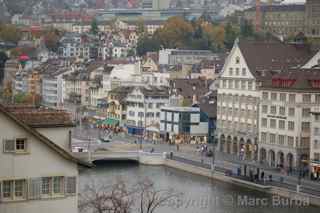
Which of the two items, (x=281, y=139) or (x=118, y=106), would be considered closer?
(x=281, y=139)

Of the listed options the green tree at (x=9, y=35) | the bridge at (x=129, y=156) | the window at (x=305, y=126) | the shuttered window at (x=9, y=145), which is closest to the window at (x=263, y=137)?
the window at (x=305, y=126)

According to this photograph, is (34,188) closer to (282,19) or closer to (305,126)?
(305,126)

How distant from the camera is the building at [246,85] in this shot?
182 feet

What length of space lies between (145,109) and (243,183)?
2443 cm

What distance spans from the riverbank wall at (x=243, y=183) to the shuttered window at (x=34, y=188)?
28.6 m

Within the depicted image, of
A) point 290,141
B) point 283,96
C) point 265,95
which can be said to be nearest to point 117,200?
point 290,141

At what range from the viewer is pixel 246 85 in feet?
185

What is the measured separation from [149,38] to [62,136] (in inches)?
4289

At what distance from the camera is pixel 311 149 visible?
4828cm

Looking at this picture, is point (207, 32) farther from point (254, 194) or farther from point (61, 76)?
point (254, 194)

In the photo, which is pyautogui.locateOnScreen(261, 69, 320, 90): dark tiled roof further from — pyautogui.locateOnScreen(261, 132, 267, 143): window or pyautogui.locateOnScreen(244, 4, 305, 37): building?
pyautogui.locateOnScreen(244, 4, 305, 37): building

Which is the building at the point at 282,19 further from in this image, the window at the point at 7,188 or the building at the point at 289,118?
the window at the point at 7,188

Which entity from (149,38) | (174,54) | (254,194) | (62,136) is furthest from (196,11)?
(62,136)

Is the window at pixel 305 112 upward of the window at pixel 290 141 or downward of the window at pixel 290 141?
upward
